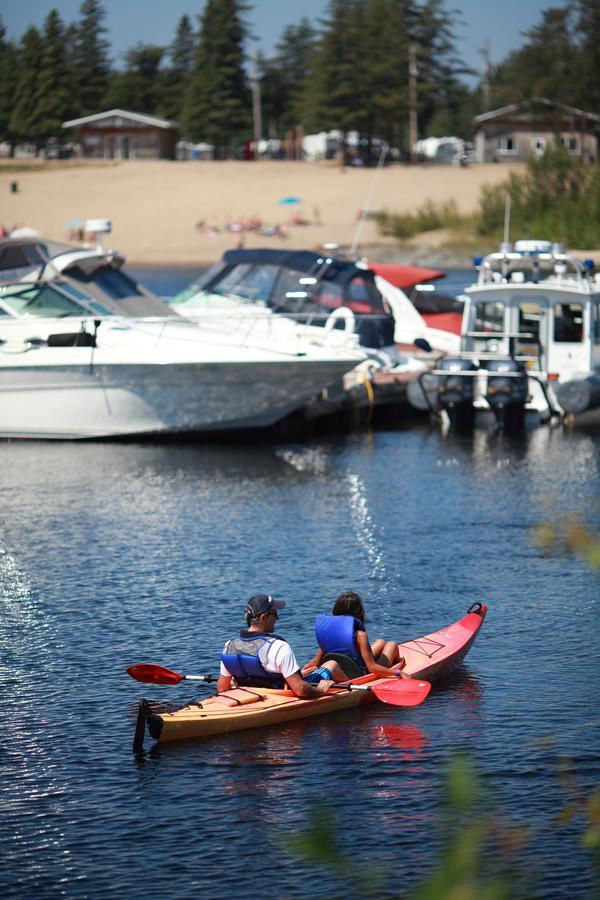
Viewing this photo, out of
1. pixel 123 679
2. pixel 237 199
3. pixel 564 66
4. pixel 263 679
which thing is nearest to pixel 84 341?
pixel 123 679

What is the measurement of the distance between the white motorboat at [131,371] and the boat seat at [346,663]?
13201mm

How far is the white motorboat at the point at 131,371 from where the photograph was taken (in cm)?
2486

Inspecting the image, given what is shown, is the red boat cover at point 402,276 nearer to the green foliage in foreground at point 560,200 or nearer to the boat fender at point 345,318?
the boat fender at point 345,318

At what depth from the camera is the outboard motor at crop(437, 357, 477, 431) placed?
27812 mm

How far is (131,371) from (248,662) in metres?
14.1

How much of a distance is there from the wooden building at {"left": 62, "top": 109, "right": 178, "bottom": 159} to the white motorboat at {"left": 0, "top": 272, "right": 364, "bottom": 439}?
3179 inches

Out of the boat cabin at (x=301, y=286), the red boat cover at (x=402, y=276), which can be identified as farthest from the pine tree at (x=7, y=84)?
the boat cabin at (x=301, y=286)

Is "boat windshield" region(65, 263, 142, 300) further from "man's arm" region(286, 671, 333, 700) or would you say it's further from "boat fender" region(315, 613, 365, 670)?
"man's arm" region(286, 671, 333, 700)

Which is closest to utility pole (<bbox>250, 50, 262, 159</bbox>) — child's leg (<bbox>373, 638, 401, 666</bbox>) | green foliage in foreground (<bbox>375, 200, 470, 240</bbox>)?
green foliage in foreground (<bbox>375, 200, 470, 240</bbox>)

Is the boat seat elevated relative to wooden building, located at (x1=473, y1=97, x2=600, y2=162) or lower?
lower

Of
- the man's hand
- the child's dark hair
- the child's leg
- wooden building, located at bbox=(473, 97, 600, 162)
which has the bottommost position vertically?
the man's hand

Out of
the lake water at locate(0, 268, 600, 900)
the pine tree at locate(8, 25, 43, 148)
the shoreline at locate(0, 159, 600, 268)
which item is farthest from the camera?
the pine tree at locate(8, 25, 43, 148)

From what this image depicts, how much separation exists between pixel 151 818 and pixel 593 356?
19.7m

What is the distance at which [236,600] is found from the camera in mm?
15867
